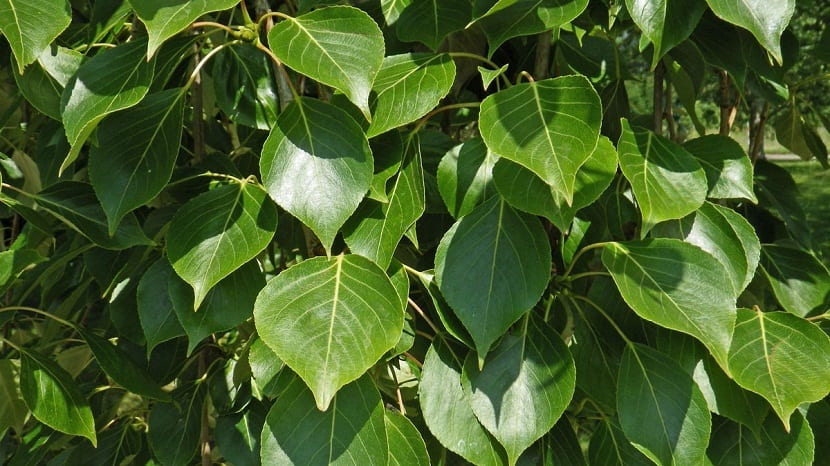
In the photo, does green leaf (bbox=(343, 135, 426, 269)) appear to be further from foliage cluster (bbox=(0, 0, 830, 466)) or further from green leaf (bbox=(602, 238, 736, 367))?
green leaf (bbox=(602, 238, 736, 367))

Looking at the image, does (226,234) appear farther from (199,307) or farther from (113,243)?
(113,243)

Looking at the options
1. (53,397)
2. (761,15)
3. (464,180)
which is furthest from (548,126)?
(53,397)

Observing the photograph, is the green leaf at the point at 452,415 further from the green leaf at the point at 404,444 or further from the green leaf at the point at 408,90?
the green leaf at the point at 408,90

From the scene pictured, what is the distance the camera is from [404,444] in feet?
3.51

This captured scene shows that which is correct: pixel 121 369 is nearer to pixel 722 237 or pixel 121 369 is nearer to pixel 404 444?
pixel 404 444

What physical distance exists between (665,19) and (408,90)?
323mm

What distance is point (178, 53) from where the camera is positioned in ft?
3.59

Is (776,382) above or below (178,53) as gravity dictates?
below

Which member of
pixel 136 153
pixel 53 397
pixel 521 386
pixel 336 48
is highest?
pixel 336 48

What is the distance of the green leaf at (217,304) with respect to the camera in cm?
105

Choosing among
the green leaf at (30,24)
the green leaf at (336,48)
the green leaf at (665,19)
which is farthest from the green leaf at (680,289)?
the green leaf at (30,24)

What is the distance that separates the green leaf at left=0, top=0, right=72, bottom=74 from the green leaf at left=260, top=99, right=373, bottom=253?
0.91 feet

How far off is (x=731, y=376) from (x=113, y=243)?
798 mm

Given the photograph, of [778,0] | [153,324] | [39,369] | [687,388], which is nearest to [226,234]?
[153,324]
